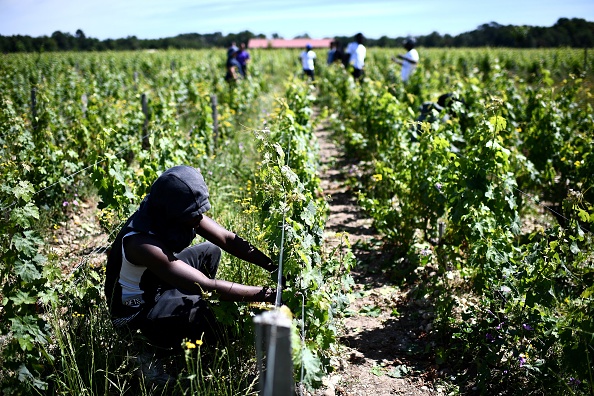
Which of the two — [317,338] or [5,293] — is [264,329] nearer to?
[317,338]

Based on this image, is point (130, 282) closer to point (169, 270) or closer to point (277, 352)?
point (169, 270)

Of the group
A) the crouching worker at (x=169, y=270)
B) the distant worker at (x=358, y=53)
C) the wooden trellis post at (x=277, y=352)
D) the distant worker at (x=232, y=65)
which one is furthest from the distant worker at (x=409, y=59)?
the wooden trellis post at (x=277, y=352)

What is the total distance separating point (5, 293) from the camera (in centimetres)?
261

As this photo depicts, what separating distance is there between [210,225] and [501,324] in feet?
6.01

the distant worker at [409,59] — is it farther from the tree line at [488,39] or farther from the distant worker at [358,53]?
the tree line at [488,39]

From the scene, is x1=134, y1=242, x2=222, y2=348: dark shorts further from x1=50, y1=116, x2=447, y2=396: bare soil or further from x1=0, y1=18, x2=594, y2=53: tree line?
x1=0, y1=18, x2=594, y2=53: tree line

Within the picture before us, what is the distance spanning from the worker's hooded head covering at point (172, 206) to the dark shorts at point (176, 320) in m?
0.34

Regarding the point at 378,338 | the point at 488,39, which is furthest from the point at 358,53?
the point at 488,39

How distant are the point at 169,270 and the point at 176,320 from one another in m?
0.34

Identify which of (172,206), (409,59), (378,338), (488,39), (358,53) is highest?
(488,39)

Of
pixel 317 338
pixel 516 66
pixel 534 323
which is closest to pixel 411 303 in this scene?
pixel 534 323

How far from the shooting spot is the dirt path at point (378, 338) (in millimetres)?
3066

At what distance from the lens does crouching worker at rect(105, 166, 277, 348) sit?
261 cm

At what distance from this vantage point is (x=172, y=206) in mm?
2605
